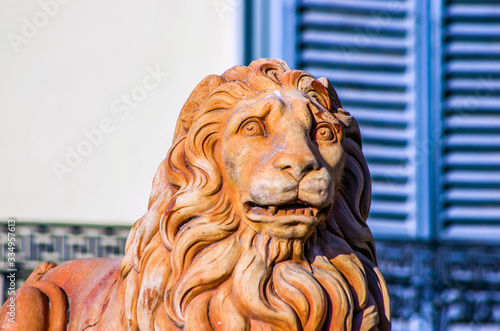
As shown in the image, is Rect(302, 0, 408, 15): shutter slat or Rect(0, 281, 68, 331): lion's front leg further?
Rect(302, 0, 408, 15): shutter slat

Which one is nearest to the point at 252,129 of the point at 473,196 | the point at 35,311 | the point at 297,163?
the point at 297,163

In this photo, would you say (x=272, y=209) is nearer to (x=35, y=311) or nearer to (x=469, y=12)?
(x=35, y=311)

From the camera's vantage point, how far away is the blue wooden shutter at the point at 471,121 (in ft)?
16.1

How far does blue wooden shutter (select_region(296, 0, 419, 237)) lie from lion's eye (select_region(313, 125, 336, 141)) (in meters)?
2.38

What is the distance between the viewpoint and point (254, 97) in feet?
7.71

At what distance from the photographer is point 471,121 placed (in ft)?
16.3

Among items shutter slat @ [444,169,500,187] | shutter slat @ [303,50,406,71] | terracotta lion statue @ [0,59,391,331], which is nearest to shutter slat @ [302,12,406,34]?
shutter slat @ [303,50,406,71]

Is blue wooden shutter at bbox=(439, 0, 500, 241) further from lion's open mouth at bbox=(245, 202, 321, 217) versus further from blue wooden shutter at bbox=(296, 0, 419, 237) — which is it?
lion's open mouth at bbox=(245, 202, 321, 217)

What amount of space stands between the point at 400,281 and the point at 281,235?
275 centimetres

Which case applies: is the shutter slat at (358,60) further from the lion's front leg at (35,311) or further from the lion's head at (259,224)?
the lion's front leg at (35,311)

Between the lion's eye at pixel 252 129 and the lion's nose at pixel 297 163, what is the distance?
0.11 m

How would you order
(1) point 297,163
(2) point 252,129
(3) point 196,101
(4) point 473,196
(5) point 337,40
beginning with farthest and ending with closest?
(4) point 473,196 → (5) point 337,40 → (3) point 196,101 → (2) point 252,129 → (1) point 297,163

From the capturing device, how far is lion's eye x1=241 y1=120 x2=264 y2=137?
90.0 inches

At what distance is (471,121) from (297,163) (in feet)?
9.81
